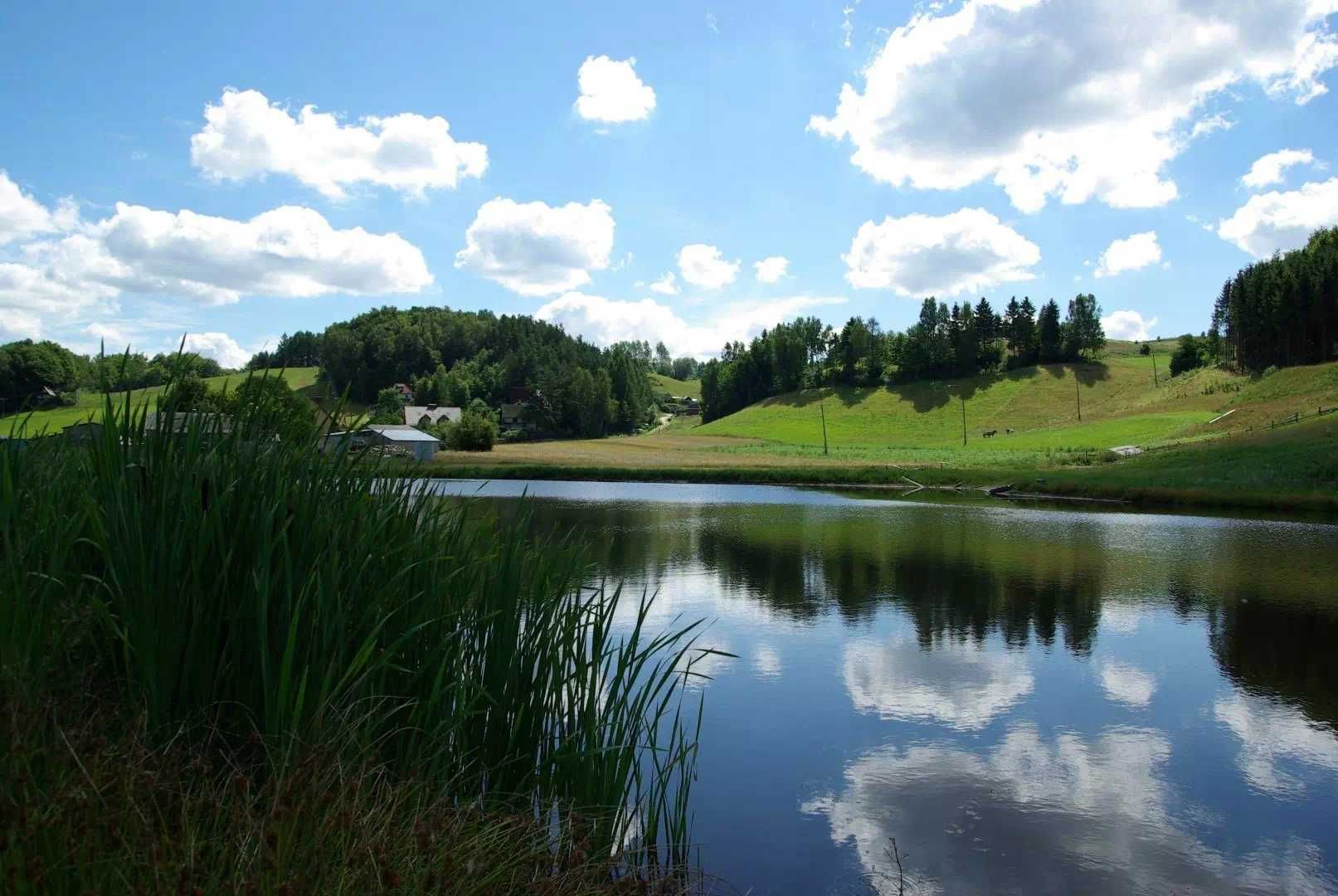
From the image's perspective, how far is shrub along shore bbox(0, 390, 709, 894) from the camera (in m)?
3.44

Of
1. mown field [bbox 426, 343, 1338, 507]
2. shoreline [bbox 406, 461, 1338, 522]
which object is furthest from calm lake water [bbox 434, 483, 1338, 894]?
mown field [bbox 426, 343, 1338, 507]

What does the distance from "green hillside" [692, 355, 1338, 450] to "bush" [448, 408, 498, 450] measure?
3430cm

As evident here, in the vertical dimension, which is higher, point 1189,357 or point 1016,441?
point 1189,357

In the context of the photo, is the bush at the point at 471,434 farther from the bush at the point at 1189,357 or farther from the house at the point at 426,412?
the bush at the point at 1189,357

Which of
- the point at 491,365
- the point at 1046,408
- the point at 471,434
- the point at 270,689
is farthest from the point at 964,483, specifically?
the point at 491,365

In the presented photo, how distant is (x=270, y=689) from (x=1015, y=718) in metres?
10.8

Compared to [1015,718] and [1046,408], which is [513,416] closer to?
[1046,408]

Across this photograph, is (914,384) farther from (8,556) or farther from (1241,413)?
(8,556)

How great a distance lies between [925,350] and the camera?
5049 inches

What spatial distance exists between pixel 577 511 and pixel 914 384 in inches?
3879

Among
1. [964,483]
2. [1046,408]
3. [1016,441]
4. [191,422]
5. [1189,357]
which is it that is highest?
[1189,357]

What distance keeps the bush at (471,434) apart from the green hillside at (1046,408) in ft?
113

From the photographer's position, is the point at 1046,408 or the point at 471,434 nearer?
the point at 471,434

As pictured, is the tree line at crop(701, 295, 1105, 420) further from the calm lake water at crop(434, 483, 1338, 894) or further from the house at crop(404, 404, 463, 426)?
the calm lake water at crop(434, 483, 1338, 894)
